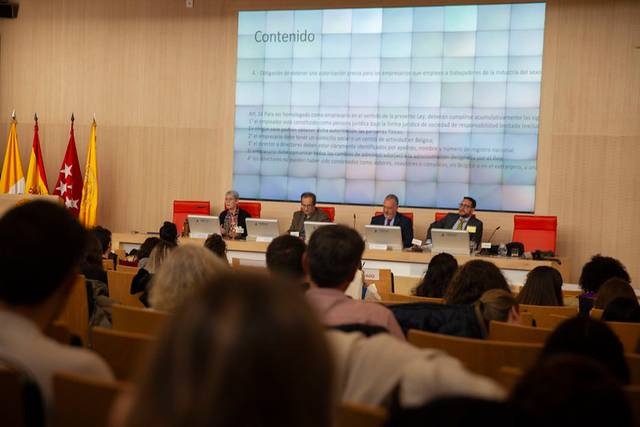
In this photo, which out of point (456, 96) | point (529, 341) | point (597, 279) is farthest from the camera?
point (456, 96)

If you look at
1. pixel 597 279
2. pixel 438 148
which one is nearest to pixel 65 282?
pixel 597 279

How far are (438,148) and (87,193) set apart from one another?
5.20 meters

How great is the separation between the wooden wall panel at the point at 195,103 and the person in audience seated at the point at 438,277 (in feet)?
20.3

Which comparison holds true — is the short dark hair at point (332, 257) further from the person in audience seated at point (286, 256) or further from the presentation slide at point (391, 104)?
the presentation slide at point (391, 104)

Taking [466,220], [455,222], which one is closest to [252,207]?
[455,222]

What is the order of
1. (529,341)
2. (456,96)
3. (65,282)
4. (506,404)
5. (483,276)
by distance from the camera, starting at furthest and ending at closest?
1. (456,96)
2. (483,276)
3. (529,341)
4. (65,282)
5. (506,404)

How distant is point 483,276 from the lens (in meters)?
4.05

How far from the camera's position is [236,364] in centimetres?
94

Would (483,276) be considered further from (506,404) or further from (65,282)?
(506,404)

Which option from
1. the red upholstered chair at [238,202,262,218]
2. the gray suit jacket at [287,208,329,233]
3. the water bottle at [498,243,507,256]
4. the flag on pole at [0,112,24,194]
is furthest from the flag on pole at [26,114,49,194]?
the water bottle at [498,243,507,256]

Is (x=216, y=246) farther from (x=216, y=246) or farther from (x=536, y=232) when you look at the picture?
(x=536, y=232)

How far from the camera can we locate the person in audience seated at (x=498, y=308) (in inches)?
147

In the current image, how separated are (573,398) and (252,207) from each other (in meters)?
10.1

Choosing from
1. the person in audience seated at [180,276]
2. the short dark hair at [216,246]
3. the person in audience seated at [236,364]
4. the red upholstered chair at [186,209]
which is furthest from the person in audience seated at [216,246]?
the red upholstered chair at [186,209]
